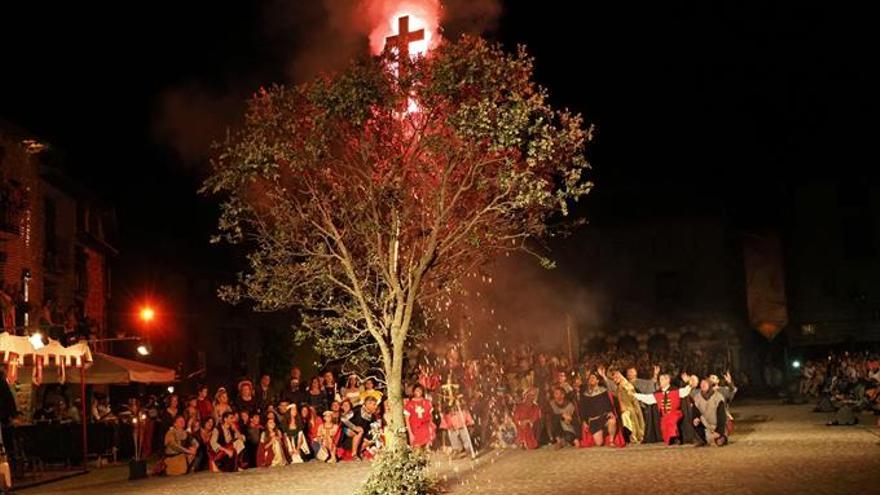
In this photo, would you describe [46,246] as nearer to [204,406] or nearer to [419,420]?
[204,406]

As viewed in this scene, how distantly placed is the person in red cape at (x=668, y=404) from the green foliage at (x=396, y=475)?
8421 millimetres

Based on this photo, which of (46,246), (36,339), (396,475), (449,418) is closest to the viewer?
(396,475)

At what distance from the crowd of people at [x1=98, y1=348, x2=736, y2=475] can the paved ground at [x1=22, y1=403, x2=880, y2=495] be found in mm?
835

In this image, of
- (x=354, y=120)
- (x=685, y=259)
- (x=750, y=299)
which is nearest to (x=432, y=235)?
(x=354, y=120)

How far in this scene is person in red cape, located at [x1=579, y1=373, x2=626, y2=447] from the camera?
19922 millimetres

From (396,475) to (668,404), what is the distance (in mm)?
9041

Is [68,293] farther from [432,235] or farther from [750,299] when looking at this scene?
[750,299]

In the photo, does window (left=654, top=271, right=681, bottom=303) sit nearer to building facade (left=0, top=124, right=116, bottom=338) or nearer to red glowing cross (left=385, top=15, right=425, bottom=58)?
building facade (left=0, top=124, right=116, bottom=338)

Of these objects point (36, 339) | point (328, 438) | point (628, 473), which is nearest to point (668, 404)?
point (628, 473)

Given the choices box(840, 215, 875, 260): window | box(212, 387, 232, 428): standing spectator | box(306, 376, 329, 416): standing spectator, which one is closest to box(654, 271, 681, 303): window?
box(840, 215, 875, 260): window

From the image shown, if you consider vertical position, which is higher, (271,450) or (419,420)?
(419,420)

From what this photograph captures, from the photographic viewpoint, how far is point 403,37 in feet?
45.3

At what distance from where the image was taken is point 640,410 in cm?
2000

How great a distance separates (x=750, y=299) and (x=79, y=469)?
48035 millimetres
